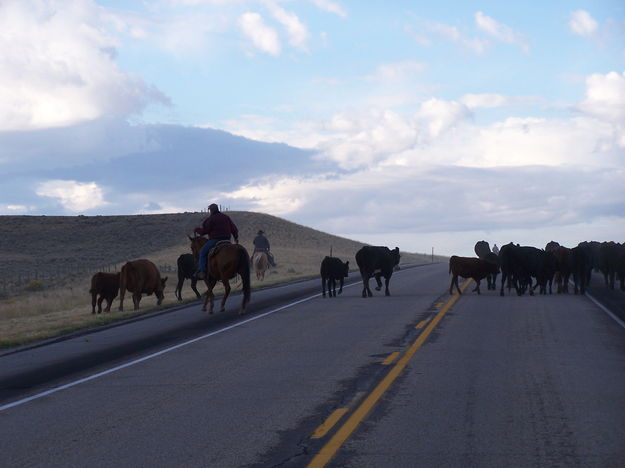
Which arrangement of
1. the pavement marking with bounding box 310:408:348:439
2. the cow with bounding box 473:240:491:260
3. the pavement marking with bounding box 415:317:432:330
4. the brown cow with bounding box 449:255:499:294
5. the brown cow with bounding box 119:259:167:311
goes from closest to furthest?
1. the pavement marking with bounding box 310:408:348:439
2. the pavement marking with bounding box 415:317:432:330
3. the brown cow with bounding box 119:259:167:311
4. the brown cow with bounding box 449:255:499:294
5. the cow with bounding box 473:240:491:260

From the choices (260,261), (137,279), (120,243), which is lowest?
(137,279)

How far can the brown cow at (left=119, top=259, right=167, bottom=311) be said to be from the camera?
944 inches

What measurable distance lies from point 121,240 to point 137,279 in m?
80.7

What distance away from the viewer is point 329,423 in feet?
28.3

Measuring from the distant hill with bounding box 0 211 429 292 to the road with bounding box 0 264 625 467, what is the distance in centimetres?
5850

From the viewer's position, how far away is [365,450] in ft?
24.9

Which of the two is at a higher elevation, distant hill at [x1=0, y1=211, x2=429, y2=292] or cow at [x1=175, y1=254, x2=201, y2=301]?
distant hill at [x1=0, y1=211, x2=429, y2=292]

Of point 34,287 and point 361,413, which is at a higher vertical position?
point 34,287

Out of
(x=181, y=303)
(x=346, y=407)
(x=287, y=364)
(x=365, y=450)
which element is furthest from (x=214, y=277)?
(x=365, y=450)

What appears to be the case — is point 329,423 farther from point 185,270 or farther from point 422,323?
point 185,270

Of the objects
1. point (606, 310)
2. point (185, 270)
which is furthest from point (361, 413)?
point (185, 270)

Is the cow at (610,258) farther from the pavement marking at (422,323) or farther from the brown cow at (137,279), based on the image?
the brown cow at (137,279)

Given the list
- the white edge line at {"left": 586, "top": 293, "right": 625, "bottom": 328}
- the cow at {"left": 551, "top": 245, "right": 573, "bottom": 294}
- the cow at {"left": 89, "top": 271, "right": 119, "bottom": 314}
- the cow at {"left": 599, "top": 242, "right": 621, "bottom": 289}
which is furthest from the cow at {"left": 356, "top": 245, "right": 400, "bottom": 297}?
the cow at {"left": 599, "top": 242, "right": 621, "bottom": 289}

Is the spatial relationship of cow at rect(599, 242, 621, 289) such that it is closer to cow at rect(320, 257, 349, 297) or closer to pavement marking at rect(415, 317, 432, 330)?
cow at rect(320, 257, 349, 297)
